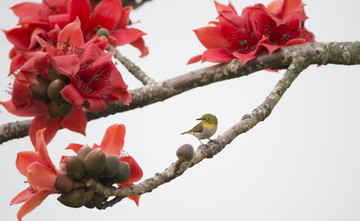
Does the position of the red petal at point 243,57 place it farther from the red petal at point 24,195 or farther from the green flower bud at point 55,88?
the red petal at point 24,195

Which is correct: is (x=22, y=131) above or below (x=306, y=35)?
below

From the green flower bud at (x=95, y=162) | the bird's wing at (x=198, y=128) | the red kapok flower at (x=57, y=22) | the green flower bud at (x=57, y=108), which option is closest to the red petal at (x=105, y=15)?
the red kapok flower at (x=57, y=22)

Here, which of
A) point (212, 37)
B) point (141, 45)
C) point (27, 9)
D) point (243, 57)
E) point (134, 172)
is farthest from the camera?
point (141, 45)

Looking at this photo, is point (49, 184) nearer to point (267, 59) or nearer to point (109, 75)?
point (109, 75)

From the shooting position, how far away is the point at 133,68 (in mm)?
1086

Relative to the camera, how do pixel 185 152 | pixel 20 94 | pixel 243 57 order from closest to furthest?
pixel 185 152 → pixel 20 94 → pixel 243 57

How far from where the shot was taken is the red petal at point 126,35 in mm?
1172

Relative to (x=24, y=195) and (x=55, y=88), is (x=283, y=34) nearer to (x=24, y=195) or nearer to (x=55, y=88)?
(x=55, y=88)

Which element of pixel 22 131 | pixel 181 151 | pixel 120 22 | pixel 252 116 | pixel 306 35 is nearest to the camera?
pixel 181 151

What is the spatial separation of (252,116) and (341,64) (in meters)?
0.31

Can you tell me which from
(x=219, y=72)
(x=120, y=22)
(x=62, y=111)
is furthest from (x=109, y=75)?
(x=120, y=22)

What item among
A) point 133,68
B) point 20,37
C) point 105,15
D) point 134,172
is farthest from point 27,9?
point 134,172

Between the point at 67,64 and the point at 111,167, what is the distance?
21 centimetres

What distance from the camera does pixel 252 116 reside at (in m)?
0.77
